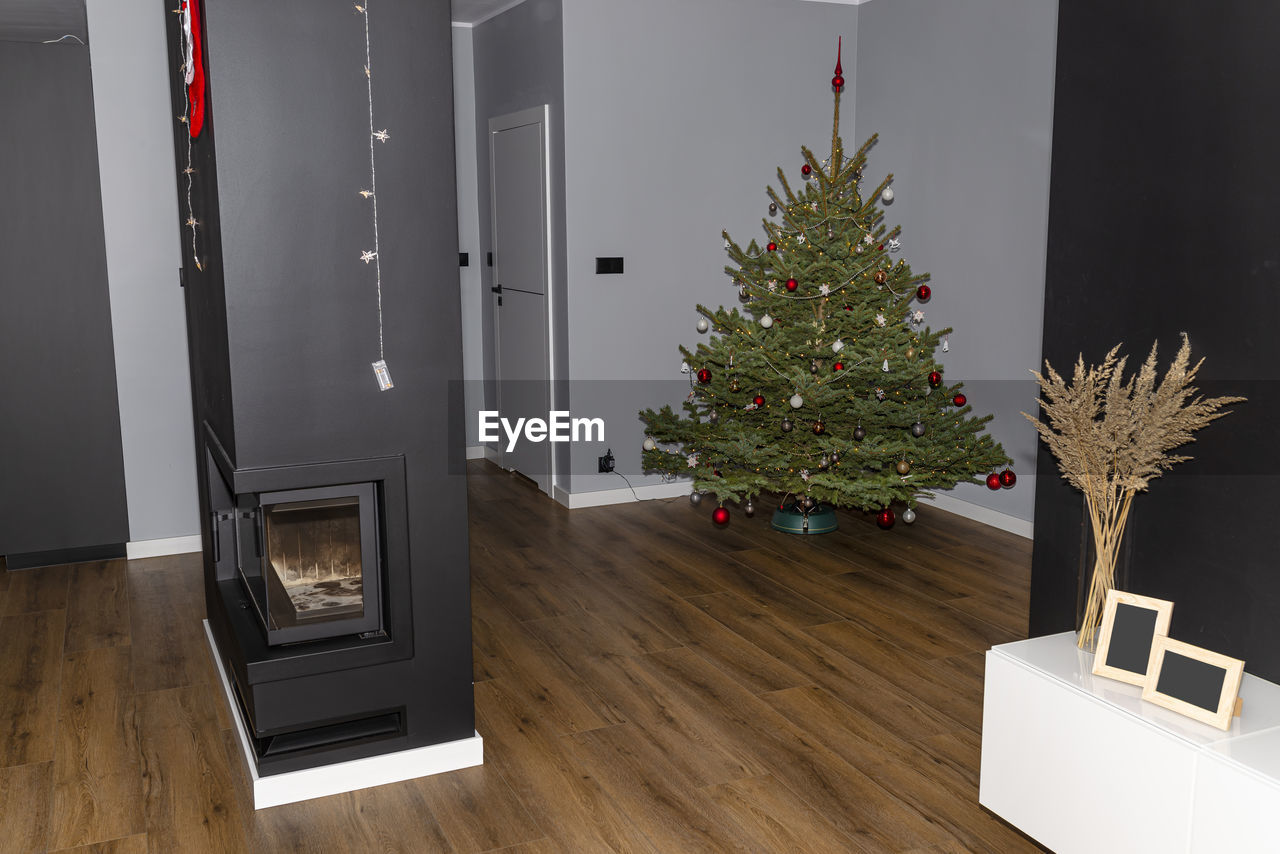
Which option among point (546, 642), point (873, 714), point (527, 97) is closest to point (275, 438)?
point (546, 642)

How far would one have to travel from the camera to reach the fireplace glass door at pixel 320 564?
262 centimetres

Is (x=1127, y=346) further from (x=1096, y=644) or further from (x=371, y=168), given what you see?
(x=371, y=168)

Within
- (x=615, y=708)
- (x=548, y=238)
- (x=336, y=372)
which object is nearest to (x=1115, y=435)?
(x=615, y=708)

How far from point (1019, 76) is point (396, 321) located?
335cm

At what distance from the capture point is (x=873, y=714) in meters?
3.14

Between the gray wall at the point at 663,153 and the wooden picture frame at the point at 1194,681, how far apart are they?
374 centimetres

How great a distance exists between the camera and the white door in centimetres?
561

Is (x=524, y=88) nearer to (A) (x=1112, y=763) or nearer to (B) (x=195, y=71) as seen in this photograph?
(B) (x=195, y=71)

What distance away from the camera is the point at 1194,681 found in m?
2.03

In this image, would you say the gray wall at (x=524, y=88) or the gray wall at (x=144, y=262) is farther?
the gray wall at (x=524, y=88)

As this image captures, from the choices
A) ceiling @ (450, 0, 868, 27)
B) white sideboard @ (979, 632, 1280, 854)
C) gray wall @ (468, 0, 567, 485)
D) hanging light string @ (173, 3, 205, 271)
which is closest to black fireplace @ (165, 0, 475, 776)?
hanging light string @ (173, 3, 205, 271)

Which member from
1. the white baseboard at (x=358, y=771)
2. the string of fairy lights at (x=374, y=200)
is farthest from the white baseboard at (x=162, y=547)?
the string of fairy lights at (x=374, y=200)

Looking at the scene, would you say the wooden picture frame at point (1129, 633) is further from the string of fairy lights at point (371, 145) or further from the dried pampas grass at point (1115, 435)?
the string of fairy lights at point (371, 145)

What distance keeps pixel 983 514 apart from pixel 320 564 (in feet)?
11.5
